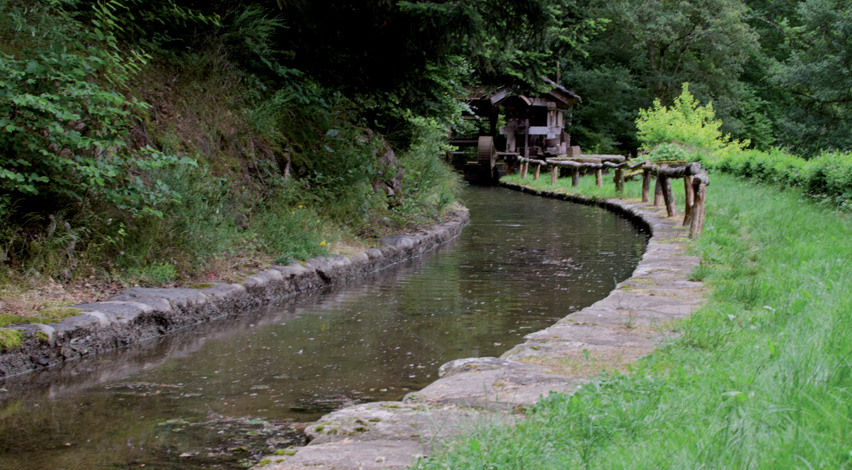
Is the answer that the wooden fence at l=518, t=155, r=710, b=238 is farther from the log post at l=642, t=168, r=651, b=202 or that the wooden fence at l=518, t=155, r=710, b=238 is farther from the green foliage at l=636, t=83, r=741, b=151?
the green foliage at l=636, t=83, r=741, b=151

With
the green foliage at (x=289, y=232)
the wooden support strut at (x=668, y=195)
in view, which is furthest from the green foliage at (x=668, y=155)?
the green foliage at (x=289, y=232)

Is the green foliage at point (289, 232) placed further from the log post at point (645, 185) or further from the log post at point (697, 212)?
the log post at point (645, 185)

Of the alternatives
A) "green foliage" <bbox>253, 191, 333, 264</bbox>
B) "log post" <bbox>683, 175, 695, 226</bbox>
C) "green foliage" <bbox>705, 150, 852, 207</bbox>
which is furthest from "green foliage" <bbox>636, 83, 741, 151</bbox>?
"green foliage" <bbox>253, 191, 333, 264</bbox>

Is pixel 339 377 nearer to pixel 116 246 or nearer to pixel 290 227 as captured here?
pixel 116 246

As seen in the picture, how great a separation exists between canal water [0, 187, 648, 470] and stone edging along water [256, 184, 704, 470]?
1.33ft

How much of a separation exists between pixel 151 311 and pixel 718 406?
165 inches

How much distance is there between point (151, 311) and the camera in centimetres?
A: 548

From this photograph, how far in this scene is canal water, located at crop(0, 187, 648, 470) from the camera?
3484 millimetres

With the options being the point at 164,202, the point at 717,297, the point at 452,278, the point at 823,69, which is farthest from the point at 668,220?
the point at 823,69

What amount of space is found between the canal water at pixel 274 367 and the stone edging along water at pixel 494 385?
41cm

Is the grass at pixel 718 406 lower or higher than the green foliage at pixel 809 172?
lower

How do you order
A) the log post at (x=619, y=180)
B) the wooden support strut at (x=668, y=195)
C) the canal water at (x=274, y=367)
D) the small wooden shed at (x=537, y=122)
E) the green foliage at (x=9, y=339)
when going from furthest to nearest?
the small wooden shed at (x=537, y=122) < the log post at (x=619, y=180) < the wooden support strut at (x=668, y=195) < the green foliage at (x=9, y=339) < the canal water at (x=274, y=367)

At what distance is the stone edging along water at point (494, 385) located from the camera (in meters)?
2.93

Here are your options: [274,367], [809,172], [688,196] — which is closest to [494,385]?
[274,367]
